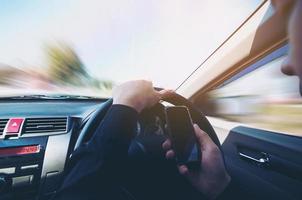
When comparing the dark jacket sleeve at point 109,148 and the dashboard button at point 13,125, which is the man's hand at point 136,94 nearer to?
the dark jacket sleeve at point 109,148

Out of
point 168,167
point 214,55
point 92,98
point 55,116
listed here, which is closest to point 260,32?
point 214,55

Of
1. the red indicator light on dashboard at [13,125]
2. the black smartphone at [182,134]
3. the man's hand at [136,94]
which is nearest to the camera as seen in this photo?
the man's hand at [136,94]

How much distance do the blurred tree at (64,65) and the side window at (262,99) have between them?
14.6 m

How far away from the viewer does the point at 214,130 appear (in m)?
2.10

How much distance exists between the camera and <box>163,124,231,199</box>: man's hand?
5.67ft

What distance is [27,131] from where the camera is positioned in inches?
110

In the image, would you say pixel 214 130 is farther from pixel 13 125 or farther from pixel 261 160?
pixel 13 125

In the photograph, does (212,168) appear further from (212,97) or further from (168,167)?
(212,97)

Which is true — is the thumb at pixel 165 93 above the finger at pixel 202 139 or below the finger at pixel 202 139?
above

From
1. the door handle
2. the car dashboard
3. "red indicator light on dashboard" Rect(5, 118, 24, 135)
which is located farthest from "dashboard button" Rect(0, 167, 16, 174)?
the door handle

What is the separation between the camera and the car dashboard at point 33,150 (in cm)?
262

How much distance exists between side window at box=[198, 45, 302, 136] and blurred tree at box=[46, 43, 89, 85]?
14626 millimetres

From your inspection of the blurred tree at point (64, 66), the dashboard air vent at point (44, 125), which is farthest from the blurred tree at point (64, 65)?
the dashboard air vent at point (44, 125)

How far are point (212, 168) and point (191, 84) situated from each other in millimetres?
881
